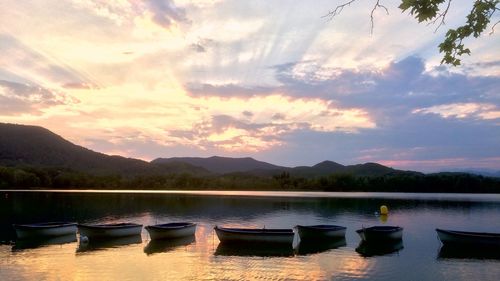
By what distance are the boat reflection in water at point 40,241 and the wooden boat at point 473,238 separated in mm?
38964

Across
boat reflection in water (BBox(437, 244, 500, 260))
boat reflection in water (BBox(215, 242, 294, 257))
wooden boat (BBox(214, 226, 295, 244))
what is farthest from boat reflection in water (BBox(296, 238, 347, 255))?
boat reflection in water (BBox(437, 244, 500, 260))

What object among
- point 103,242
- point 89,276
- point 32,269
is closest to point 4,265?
point 32,269

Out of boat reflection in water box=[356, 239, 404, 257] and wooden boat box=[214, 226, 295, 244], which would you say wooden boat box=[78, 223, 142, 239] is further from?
boat reflection in water box=[356, 239, 404, 257]

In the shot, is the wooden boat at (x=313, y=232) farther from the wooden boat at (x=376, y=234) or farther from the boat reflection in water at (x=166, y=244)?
the boat reflection in water at (x=166, y=244)

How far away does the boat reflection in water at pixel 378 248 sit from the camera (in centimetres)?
4200

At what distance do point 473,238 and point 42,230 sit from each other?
145 feet

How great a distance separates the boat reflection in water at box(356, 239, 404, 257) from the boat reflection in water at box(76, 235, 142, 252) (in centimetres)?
2277

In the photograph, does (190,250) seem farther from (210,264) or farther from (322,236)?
(322,236)

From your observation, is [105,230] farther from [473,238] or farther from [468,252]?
[473,238]

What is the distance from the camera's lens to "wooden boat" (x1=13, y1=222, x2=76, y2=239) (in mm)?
46500

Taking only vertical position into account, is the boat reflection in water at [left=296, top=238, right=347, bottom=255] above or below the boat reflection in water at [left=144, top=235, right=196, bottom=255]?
below

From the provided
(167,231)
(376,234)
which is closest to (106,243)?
(167,231)

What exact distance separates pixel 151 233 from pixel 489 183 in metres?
188

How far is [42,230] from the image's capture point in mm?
47375
